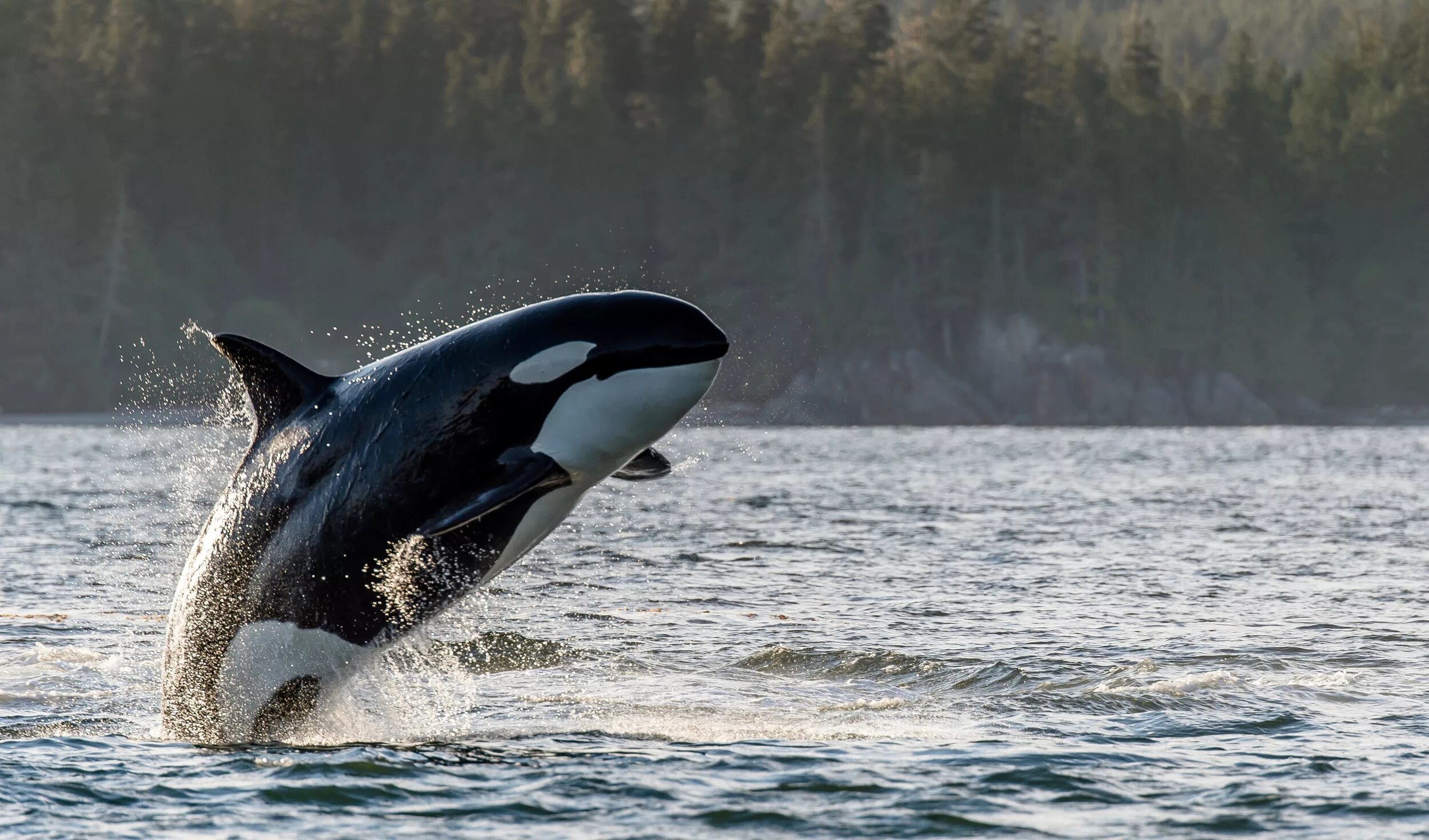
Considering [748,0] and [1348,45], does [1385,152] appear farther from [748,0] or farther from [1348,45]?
[748,0]

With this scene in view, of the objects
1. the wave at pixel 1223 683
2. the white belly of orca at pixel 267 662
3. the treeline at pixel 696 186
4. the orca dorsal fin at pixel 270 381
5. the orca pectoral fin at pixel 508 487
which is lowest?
the wave at pixel 1223 683

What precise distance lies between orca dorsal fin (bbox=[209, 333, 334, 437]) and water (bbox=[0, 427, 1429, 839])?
1.50 m

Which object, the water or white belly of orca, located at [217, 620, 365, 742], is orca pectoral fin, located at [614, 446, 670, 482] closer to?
the water

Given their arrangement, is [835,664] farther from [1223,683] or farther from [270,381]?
[270,381]

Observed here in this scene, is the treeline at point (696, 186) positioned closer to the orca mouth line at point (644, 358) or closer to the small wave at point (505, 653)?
the small wave at point (505, 653)

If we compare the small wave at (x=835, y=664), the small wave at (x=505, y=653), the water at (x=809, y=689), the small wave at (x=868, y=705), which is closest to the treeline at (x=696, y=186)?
the water at (x=809, y=689)

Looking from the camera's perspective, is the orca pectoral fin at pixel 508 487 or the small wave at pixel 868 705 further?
the small wave at pixel 868 705

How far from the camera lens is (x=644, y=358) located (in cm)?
940

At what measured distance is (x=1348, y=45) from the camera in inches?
5167

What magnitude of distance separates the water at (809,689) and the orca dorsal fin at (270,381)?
150 cm

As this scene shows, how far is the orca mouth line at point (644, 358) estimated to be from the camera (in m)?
9.39

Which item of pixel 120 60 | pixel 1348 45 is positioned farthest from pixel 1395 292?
pixel 120 60

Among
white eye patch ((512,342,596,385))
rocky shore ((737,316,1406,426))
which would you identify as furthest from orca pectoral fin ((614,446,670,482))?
rocky shore ((737,316,1406,426))

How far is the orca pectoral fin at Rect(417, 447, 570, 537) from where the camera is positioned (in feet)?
29.2
